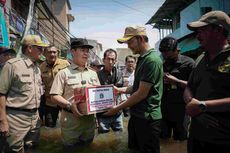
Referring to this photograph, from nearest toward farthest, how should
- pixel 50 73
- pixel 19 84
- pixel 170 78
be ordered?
pixel 19 84, pixel 170 78, pixel 50 73

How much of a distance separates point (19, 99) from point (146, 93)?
174cm

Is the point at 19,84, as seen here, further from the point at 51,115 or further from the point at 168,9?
the point at 168,9

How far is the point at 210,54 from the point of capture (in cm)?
270

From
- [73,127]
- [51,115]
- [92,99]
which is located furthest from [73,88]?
[51,115]

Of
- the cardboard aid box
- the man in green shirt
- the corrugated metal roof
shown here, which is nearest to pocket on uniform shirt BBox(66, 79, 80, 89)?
the cardboard aid box

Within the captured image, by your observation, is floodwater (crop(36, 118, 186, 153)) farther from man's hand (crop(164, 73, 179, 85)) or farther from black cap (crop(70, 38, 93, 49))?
black cap (crop(70, 38, 93, 49))

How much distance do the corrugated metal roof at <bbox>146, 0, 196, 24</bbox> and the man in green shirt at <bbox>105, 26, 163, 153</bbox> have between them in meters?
21.8

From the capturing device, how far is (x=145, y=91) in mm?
3354

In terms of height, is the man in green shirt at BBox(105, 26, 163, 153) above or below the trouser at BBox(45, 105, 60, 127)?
above

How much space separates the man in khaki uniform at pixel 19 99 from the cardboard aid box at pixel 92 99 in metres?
0.72

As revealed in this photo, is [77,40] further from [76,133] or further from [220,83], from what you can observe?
[220,83]

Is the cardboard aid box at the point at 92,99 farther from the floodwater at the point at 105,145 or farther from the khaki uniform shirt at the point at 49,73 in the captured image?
the khaki uniform shirt at the point at 49,73

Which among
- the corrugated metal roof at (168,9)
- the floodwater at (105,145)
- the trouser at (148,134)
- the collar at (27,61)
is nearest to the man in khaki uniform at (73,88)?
the floodwater at (105,145)

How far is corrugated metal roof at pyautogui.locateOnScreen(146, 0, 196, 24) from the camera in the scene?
25.5 metres
